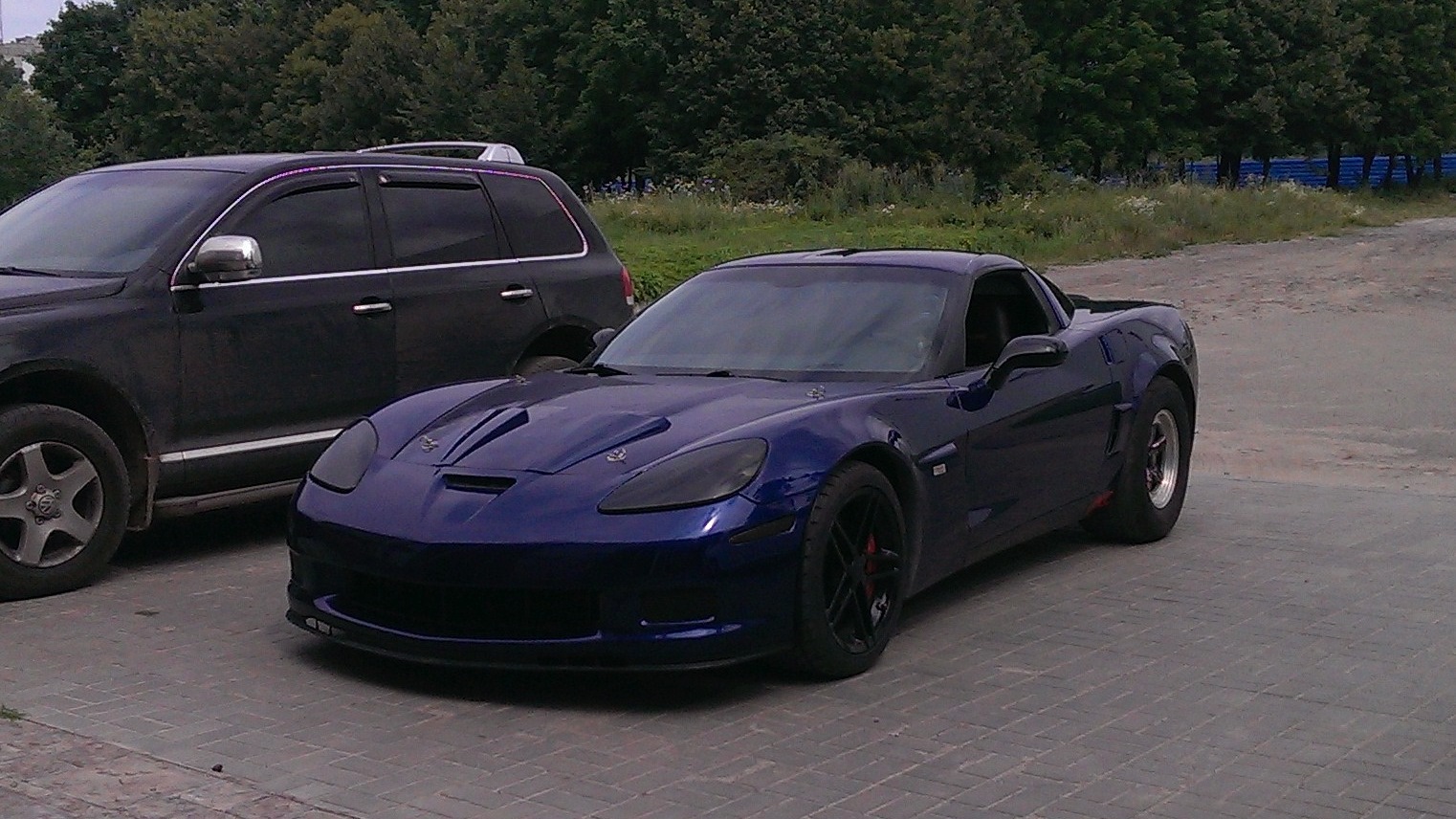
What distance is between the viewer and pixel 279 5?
91.9 meters

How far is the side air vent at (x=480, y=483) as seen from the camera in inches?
206

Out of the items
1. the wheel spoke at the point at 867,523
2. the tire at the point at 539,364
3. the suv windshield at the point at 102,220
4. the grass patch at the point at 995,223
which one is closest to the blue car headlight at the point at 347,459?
the wheel spoke at the point at 867,523

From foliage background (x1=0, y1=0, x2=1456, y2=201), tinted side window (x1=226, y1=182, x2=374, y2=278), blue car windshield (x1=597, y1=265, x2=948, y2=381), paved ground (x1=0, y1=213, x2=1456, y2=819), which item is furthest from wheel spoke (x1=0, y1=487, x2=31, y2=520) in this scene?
A: foliage background (x1=0, y1=0, x2=1456, y2=201)

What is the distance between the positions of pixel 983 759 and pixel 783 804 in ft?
2.24

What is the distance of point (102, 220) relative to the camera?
7.59 m

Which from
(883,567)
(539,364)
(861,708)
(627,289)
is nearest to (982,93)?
(627,289)


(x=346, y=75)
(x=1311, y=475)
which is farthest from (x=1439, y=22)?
(x=1311, y=475)

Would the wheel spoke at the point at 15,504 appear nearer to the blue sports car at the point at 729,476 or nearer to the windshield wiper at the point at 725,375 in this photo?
the blue sports car at the point at 729,476

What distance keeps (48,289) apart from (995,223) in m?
28.2

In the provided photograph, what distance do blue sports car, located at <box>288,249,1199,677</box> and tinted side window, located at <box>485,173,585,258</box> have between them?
1.83 m

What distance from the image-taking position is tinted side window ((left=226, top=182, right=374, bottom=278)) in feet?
25.1

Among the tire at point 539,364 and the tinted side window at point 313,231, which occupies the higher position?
the tinted side window at point 313,231

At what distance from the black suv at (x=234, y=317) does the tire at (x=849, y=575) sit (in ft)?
10.0

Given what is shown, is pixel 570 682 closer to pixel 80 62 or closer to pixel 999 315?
pixel 999 315
